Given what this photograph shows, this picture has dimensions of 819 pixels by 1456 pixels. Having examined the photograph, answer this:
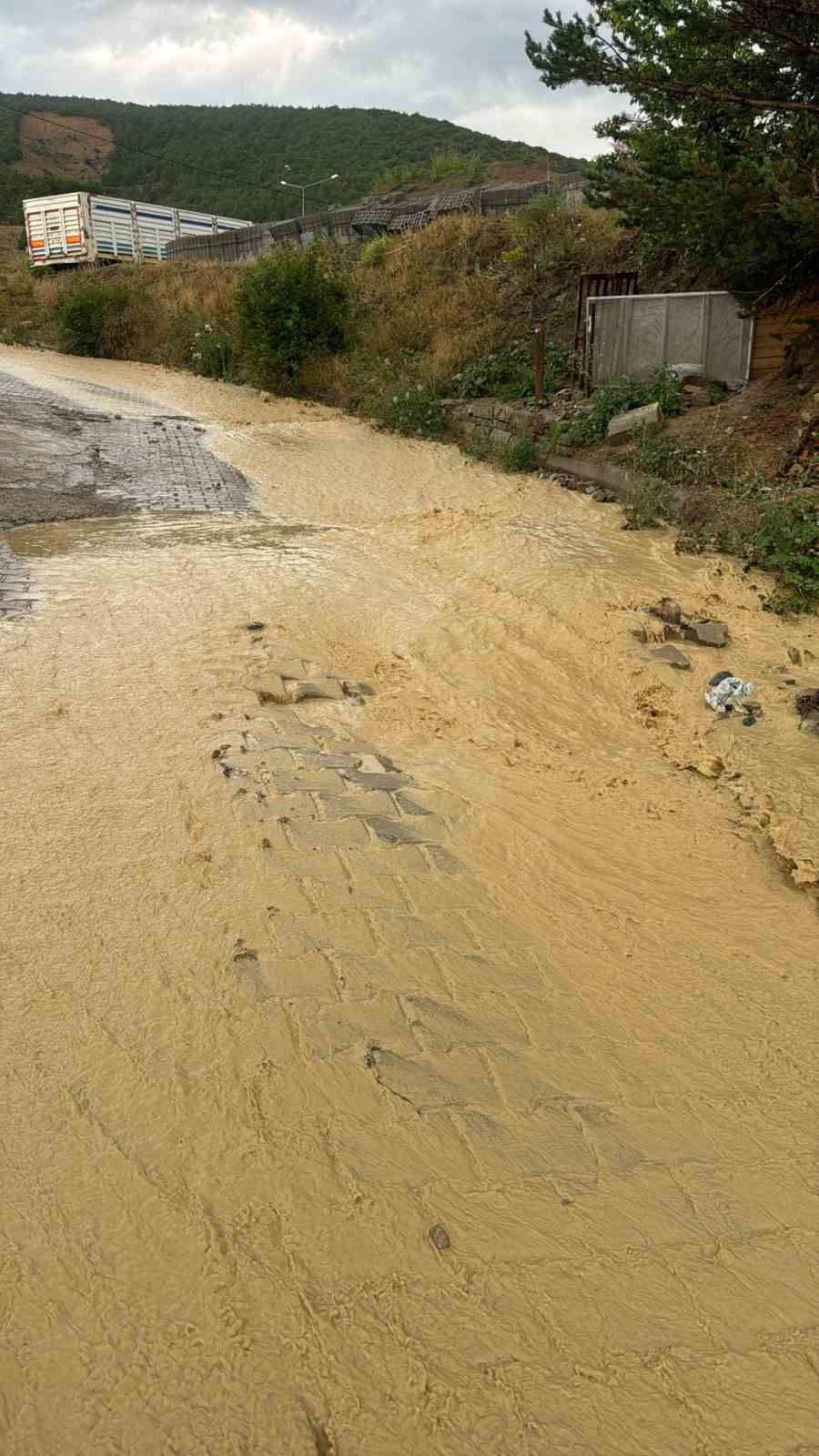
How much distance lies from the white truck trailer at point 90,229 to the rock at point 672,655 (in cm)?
2626

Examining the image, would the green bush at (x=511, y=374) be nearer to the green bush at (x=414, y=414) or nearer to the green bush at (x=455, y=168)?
the green bush at (x=414, y=414)

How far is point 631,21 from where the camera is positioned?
11.8 metres

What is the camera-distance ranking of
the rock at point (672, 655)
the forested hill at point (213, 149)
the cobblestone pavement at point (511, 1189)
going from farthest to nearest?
the forested hill at point (213, 149) → the rock at point (672, 655) → the cobblestone pavement at point (511, 1189)

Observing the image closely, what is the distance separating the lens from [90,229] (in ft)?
88.8

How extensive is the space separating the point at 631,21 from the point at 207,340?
9.53 metres

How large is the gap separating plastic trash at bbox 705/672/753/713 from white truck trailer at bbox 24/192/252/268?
2695cm

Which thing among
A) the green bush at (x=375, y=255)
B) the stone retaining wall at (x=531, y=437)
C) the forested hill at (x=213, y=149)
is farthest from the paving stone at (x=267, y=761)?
the forested hill at (x=213, y=149)

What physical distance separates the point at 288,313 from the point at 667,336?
22.7 feet

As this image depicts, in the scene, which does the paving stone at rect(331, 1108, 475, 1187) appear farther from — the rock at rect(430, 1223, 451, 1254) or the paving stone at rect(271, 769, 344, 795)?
the paving stone at rect(271, 769, 344, 795)

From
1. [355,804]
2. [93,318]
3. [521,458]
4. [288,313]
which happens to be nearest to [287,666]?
[355,804]

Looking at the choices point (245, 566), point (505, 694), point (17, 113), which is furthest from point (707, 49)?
point (17, 113)

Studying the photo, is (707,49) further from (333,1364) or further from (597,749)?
(333,1364)

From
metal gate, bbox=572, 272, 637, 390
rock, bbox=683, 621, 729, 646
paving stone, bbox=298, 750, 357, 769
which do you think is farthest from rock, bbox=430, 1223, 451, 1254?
metal gate, bbox=572, 272, 637, 390

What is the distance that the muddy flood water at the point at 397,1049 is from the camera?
86.9 inches
